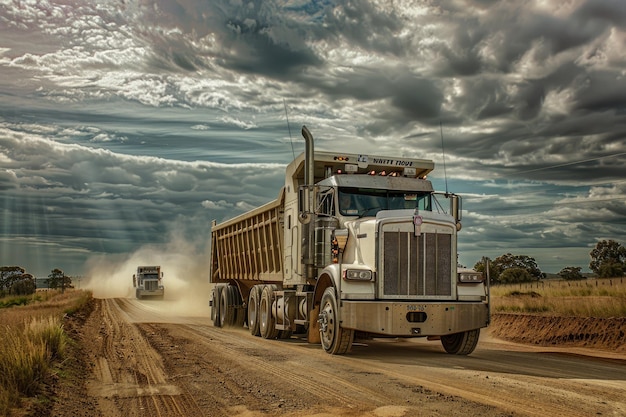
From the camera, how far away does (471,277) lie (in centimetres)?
1279

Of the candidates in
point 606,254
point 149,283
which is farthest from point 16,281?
point 606,254

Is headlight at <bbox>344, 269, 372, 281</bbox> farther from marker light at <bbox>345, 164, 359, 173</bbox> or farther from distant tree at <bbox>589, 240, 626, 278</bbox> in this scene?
distant tree at <bbox>589, 240, 626, 278</bbox>

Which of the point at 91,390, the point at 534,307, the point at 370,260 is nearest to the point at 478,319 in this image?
the point at 370,260

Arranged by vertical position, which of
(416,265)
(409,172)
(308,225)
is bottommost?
(416,265)

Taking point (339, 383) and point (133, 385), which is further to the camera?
point (133, 385)

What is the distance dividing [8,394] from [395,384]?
503 cm

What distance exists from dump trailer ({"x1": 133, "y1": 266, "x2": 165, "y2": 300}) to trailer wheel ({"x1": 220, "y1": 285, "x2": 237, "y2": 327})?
35.0 metres

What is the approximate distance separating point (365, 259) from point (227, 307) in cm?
1077

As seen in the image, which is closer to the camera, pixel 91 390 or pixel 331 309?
pixel 91 390

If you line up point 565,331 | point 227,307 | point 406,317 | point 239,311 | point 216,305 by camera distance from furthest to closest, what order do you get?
point 216,305 < point 227,307 < point 239,311 < point 565,331 < point 406,317

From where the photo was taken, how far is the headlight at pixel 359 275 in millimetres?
12216

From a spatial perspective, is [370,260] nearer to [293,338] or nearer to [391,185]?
[391,185]

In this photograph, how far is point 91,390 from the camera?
9.20 metres

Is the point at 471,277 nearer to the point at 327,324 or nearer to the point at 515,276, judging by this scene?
the point at 327,324
